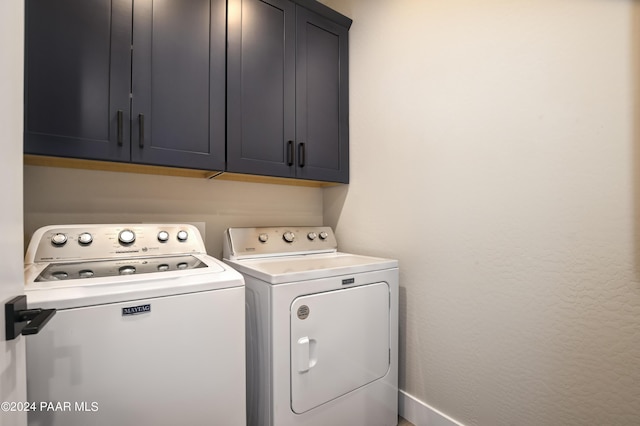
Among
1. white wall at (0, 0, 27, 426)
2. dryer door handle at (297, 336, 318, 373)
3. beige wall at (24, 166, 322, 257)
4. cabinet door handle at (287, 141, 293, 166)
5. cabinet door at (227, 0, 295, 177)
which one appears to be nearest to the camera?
white wall at (0, 0, 27, 426)

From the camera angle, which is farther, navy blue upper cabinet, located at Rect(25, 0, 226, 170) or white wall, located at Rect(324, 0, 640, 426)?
navy blue upper cabinet, located at Rect(25, 0, 226, 170)

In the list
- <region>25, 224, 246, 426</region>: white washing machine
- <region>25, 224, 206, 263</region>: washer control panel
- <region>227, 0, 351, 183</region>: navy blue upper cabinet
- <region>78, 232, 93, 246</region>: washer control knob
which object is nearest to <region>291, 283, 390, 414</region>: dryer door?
<region>25, 224, 246, 426</region>: white washing machine

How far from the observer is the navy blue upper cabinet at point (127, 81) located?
1.14 m

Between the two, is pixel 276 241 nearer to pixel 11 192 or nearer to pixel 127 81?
pixel 127 81

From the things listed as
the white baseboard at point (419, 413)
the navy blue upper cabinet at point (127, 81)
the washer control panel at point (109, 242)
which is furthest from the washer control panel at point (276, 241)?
the white baseboard at point (419, 413)

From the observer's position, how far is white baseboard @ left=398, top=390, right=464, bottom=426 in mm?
1483

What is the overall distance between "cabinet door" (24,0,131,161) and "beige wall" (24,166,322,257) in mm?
357

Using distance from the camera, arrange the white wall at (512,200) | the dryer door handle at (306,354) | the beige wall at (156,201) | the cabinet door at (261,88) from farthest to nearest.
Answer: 1. the cabinet door at (261,88)
2. the beige wall at (156,201)
3. the dryer door handle at (306,354)
4. the white wall at (512,200)

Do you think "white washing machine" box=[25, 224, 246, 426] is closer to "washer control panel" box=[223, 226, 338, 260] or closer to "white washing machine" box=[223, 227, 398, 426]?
"white washing machine" box=[223, 227, 398, 426]

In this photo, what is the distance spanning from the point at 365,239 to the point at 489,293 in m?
0.78

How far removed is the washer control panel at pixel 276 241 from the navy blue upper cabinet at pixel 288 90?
355mm

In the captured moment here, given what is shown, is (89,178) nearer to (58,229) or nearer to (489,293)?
(58,229)

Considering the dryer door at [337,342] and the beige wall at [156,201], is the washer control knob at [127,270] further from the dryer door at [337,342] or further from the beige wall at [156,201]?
the dryer door at [337,342]

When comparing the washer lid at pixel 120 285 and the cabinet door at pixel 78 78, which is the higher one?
the cabinet door at pixel 78 78
